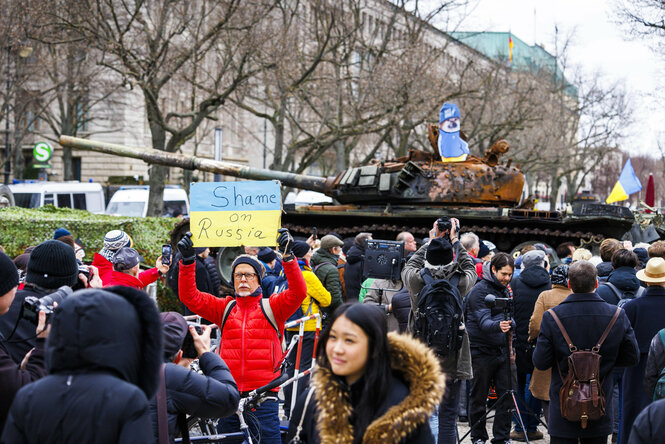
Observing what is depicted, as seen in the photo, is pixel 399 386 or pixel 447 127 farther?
pixel 447 127

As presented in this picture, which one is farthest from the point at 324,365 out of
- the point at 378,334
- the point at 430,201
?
the point at 430,201

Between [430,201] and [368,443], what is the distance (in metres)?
13.0

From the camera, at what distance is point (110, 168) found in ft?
137

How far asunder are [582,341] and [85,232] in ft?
33.4

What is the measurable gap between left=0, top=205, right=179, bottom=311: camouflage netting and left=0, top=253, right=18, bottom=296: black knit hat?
9.15 m

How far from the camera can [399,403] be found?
319cm

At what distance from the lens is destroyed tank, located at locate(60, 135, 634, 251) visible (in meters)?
15.2

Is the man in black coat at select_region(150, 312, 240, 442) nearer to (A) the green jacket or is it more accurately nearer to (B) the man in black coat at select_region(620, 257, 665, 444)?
(B) the man in black coat at select_region(620, 257, 665, 444)

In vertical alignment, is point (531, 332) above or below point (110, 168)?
below

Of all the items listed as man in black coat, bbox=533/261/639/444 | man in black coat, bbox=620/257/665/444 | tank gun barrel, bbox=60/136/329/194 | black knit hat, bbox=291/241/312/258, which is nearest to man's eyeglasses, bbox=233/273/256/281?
man in black coat, bbox=533/261/639/444

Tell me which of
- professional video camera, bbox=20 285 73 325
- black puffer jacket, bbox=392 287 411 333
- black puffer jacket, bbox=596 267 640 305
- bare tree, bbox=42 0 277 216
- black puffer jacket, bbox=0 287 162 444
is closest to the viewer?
black puffer jacket, bbox=0 287 162 444

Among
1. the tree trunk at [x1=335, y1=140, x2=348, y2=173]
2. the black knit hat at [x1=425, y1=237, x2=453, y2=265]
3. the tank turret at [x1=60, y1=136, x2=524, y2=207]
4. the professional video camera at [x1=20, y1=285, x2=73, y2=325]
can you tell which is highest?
the tree trunk at [x1=335, y1=140, x2=348, y2=173]

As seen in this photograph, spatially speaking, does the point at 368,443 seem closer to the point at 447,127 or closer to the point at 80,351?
the point at 80,351

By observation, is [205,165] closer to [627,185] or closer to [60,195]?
[60,195]
